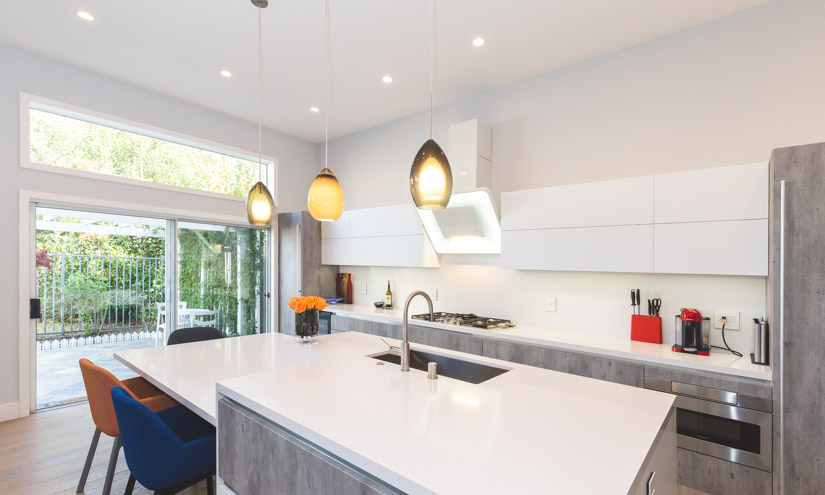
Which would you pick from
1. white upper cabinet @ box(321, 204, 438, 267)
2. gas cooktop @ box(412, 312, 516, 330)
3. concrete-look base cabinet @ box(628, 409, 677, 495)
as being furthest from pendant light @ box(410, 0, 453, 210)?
white upper cabinet @ box(321, 204, 438, 267)

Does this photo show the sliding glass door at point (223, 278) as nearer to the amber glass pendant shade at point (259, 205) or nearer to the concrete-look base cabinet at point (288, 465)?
the amber glass pendant shade at point (259, 205)

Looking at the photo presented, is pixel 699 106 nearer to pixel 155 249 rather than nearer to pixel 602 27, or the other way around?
pixel 602 27

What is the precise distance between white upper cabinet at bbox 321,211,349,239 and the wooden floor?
2.85m

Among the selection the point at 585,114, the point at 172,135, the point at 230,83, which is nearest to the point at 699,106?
the point at 585,114

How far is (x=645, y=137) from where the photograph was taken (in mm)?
2918

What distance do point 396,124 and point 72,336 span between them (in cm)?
392

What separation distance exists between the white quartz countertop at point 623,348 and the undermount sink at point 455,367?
100cm

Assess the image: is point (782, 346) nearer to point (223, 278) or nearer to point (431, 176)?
point (431, 176)

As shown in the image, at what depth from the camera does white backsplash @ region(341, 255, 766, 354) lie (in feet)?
8.27

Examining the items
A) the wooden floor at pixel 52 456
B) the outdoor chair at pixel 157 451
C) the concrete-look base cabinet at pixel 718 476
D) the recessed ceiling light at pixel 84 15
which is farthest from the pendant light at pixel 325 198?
the concrete-look base cabinet at pixel 718 476

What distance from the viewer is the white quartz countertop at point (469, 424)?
926 mm

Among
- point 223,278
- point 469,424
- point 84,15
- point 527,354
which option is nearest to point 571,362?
point 527,354

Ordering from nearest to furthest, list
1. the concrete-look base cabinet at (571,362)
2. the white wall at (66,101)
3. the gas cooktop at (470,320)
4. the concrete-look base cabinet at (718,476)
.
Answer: the concrete-look base cabinet at (718,476), the concrete-look base cabinet at (571,362), the white wall at (66,101), the gas cooktop at (470,320)

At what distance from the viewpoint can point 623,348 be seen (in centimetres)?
255
